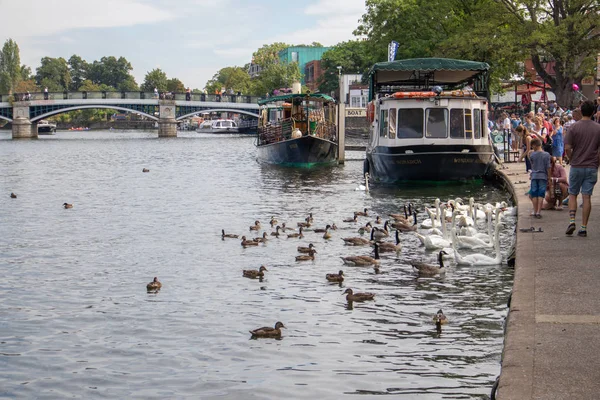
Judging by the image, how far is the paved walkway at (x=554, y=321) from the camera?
8.12 meters

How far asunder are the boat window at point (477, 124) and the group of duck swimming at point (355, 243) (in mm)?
6424

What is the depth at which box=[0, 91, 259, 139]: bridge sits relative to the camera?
13125cm

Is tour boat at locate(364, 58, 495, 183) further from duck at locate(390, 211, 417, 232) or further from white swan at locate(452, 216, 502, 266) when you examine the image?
white swan at locate(452, 216, 502, 266)

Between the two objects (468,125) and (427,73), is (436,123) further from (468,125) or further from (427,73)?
(427,73)

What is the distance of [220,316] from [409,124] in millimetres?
20054

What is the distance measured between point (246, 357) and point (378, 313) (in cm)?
288

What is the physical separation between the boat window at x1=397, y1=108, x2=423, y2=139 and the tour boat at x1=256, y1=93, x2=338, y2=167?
16.9m

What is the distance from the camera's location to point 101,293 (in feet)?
53.7

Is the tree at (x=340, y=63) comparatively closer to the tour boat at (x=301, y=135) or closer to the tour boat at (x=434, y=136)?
the tour boat at (x=301, y=135)

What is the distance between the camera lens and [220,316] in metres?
14.3

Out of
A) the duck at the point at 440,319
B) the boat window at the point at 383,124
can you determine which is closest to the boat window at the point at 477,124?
the boat window at the point at 383,124

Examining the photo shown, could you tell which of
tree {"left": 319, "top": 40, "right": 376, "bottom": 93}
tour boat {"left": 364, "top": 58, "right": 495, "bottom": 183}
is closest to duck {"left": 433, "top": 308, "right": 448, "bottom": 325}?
tour boat {"left": 364, "top": 58, "right": 495, "bottom": 183}

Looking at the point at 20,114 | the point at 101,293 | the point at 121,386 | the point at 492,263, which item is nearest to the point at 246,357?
the point at 121,386

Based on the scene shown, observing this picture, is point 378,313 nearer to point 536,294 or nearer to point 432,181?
point 536,294
